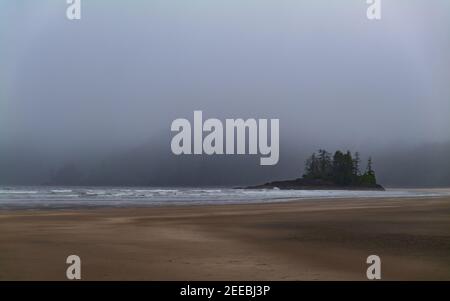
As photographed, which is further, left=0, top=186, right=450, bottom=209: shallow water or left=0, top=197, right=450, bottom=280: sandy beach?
left=0, top=186, right=450, bottom=209: shallow water

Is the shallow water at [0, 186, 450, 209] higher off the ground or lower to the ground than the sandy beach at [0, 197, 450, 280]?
lower

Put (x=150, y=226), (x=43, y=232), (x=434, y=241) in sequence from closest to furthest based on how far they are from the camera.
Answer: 1. (x=434, y=241)
2. (x=43, y=232)
3. (x=150, y=226)

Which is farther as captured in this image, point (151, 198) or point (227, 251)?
point (151, 198)

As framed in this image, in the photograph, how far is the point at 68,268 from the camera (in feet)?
18.9

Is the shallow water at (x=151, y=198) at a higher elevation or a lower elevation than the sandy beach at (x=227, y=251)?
lower

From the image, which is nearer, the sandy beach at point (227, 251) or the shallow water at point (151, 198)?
the sandy beach at point (227, 251)

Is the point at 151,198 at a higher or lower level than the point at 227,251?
lower

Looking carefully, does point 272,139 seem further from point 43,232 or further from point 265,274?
point 43,232

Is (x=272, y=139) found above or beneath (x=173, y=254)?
above
